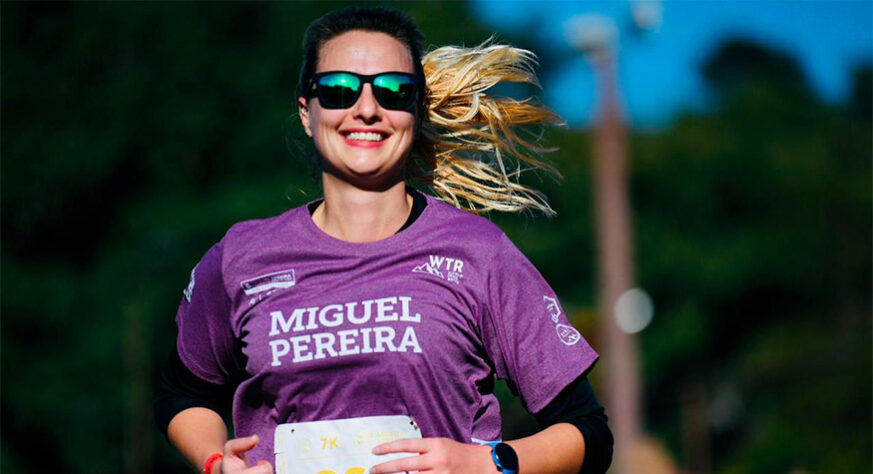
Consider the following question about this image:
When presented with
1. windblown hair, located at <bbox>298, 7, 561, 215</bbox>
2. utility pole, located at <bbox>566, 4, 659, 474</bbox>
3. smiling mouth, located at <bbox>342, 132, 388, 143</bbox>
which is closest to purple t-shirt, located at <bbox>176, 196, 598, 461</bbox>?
smiling mouth, located at <bbox>342, 132, 388, 143</bbox>

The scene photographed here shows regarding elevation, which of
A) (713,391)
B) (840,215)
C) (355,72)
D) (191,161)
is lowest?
(713,391)

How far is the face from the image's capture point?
342 centimetres

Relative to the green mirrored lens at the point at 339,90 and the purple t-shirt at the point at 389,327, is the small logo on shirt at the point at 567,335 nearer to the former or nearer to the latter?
the purple t-shirt at the point at 389,327

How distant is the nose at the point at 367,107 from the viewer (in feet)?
A: 11.1

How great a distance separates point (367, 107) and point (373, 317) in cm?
55

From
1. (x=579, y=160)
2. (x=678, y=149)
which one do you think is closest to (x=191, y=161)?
(x=579, y=160)

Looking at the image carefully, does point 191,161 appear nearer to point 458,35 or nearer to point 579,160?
point 458,35

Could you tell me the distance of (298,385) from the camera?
3.23 meters

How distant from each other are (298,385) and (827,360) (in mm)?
31391

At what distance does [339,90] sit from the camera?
3.42 metres

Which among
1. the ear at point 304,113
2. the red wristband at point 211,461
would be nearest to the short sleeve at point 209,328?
the red wristband at point 211,461

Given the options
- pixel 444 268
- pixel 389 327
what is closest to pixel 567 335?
pixel 444 268

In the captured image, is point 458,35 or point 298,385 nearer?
point 298,385

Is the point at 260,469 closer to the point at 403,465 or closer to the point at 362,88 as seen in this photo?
the point at 403,465
